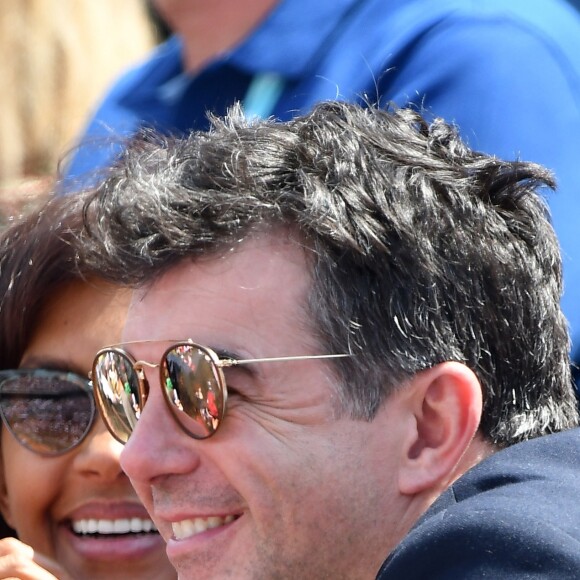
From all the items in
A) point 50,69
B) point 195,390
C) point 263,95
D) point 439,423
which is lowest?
point 439,423

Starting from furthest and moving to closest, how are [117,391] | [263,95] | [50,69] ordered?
[50,69]
[263,95]
[117,391]

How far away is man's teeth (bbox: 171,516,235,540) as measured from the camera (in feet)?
6.40

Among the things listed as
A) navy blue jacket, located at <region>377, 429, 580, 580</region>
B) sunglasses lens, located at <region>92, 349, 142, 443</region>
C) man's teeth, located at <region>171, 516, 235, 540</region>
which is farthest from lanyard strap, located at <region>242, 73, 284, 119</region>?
navy blue jacket, located at <region>377, 429, 580, 580</region>

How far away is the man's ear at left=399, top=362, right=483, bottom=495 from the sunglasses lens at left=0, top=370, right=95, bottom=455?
0.89 metres

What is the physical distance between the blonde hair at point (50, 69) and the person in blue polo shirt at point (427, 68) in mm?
1283

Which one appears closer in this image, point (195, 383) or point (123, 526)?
point (195, 383)

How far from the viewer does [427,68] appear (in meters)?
2.58

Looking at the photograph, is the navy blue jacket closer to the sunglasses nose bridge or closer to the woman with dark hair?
the sunglasses nose bridge

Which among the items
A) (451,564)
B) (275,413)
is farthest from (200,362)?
(451,564)

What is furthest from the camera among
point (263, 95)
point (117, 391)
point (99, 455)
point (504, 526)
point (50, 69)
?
point (50, 69)

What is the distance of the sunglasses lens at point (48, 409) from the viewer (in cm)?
259

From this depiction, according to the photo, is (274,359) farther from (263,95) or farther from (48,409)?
(263,95)

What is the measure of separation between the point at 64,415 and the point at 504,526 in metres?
1.32

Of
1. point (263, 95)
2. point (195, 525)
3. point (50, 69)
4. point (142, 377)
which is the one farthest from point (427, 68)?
point (50, 69)
